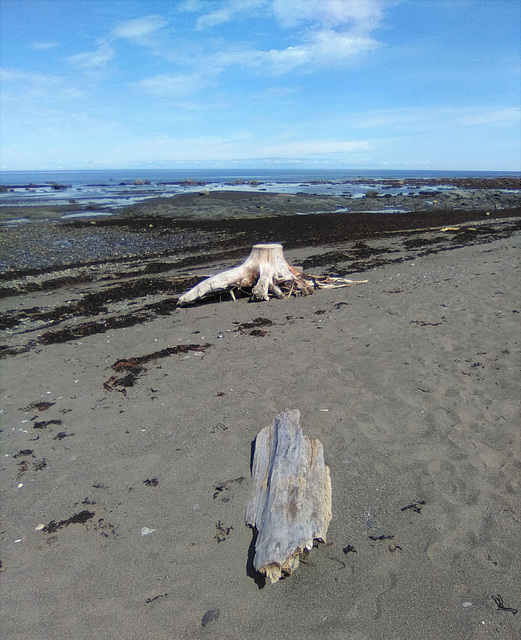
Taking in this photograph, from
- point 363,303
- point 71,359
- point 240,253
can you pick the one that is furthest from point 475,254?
point 71,359

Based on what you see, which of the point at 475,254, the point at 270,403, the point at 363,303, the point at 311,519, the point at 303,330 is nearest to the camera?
the point at 311,519

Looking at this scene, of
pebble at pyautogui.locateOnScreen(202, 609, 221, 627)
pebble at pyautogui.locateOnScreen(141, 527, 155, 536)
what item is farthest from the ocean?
pebble at pyautogui.locateOnScreen(202, 609, 221, 627)

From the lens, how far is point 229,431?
4.56 m

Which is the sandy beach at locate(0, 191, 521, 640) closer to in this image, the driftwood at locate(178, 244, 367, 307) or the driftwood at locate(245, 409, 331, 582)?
the driftwood at locate(245, 409, 331, 582)

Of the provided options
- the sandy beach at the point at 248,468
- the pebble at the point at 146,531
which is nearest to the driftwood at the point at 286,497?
the sandy beach at the point at 248,468

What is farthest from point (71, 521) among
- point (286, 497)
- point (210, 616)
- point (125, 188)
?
point (125, 188)

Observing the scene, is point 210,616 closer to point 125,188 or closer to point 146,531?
point 146,531

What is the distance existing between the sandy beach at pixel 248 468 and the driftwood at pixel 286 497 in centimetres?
15

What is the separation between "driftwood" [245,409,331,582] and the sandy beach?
0.48 ft

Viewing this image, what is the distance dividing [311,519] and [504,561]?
1317 mm

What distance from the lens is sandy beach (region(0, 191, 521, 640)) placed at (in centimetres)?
271

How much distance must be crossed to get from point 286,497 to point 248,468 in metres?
0.76

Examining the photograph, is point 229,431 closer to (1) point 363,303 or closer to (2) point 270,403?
(2) point 270,403

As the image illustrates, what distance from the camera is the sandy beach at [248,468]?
2.71m
